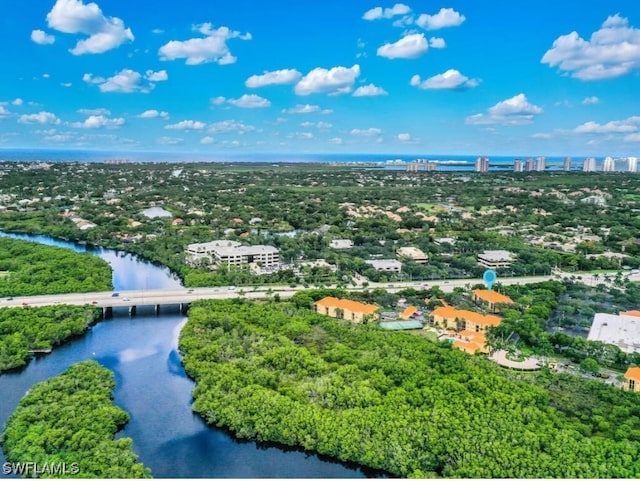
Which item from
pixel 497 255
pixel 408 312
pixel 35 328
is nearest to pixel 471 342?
pixel 408 312

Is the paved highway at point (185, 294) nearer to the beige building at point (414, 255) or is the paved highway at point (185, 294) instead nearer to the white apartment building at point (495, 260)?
the white apartment building at point (495, 260)

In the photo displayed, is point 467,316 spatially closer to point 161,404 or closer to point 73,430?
point 161,404

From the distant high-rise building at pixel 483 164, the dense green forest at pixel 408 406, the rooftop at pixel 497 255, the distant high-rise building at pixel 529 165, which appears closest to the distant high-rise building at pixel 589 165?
the distant high-rise building at pixel 529 165

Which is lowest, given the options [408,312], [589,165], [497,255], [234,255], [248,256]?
[408,312]

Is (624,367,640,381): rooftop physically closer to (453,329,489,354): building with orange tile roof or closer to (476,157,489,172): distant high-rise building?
(453,329,489,354): building with orange tile roof

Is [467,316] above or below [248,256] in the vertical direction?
below

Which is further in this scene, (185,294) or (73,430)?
(185,294)

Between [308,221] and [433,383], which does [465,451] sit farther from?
[308,221]

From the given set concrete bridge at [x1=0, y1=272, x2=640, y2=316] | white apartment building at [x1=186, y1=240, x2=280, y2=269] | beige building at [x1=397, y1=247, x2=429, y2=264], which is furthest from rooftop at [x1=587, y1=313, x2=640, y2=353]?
white apartment building at [x1=186, y1=240, x2=280, y2=269]
